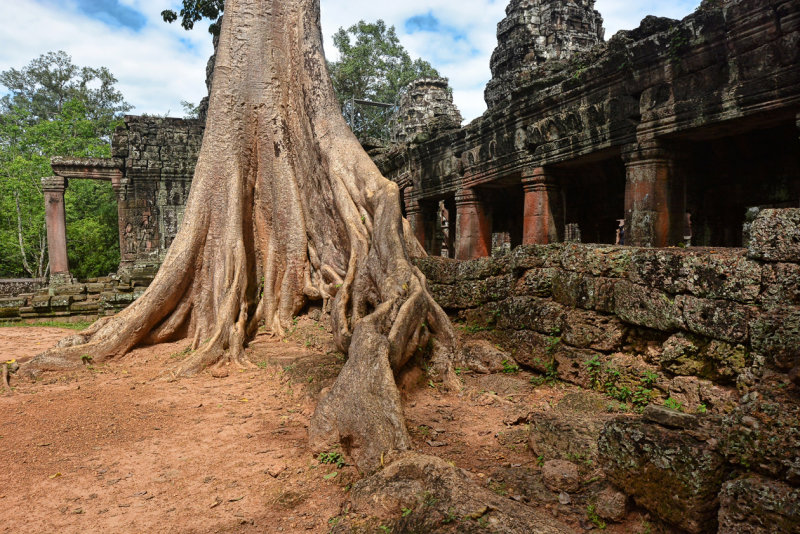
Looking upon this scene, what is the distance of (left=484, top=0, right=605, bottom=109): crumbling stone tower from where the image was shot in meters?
11.2

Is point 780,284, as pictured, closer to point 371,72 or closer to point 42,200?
point 42,200

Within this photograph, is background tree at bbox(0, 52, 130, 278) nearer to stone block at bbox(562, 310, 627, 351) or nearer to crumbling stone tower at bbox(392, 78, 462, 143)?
crumbling stone tower at bbox(392, 78, 462, 143)

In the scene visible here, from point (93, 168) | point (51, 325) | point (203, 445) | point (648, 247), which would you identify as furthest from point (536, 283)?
point (93, 168)

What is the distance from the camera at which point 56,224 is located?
1533 cm

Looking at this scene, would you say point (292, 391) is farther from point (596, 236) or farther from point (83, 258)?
point (83, 258)

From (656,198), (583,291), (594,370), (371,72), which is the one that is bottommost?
(594,370)

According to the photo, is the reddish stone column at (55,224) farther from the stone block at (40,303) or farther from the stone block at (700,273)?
the stone block at (700,273)

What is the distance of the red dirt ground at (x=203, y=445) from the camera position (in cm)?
223

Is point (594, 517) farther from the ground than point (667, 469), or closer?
closer

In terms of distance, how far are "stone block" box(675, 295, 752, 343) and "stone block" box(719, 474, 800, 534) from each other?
4.04 ft

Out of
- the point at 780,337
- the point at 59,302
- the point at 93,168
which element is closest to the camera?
the point at 780,337

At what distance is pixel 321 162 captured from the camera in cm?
Answer: 601

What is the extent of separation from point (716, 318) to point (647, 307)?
452 millimetres

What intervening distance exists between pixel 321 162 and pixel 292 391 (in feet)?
10.5
